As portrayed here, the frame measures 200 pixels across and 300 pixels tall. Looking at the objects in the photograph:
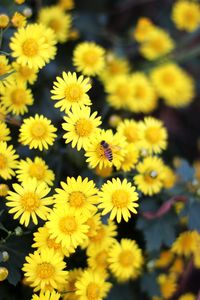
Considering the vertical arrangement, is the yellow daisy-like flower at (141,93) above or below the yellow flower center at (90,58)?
above

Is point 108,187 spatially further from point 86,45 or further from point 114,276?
point 86,45

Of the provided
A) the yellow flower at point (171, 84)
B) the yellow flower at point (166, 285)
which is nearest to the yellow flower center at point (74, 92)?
the yellow flower at point (166, 285)

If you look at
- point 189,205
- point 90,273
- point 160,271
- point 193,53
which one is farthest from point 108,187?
point 193,53

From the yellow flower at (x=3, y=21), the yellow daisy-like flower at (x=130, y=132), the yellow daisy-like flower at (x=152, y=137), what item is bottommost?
the yellow daisy-like flower at (x=130, y=132)

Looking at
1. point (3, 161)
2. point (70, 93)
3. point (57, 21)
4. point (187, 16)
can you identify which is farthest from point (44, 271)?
point (187, 16)

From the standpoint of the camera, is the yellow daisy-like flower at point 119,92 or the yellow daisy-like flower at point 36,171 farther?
the yellow daisy-like flower at point 119,92

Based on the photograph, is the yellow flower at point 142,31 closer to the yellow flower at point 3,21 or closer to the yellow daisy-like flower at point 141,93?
the yellow daisy-like flower at point 141,93
